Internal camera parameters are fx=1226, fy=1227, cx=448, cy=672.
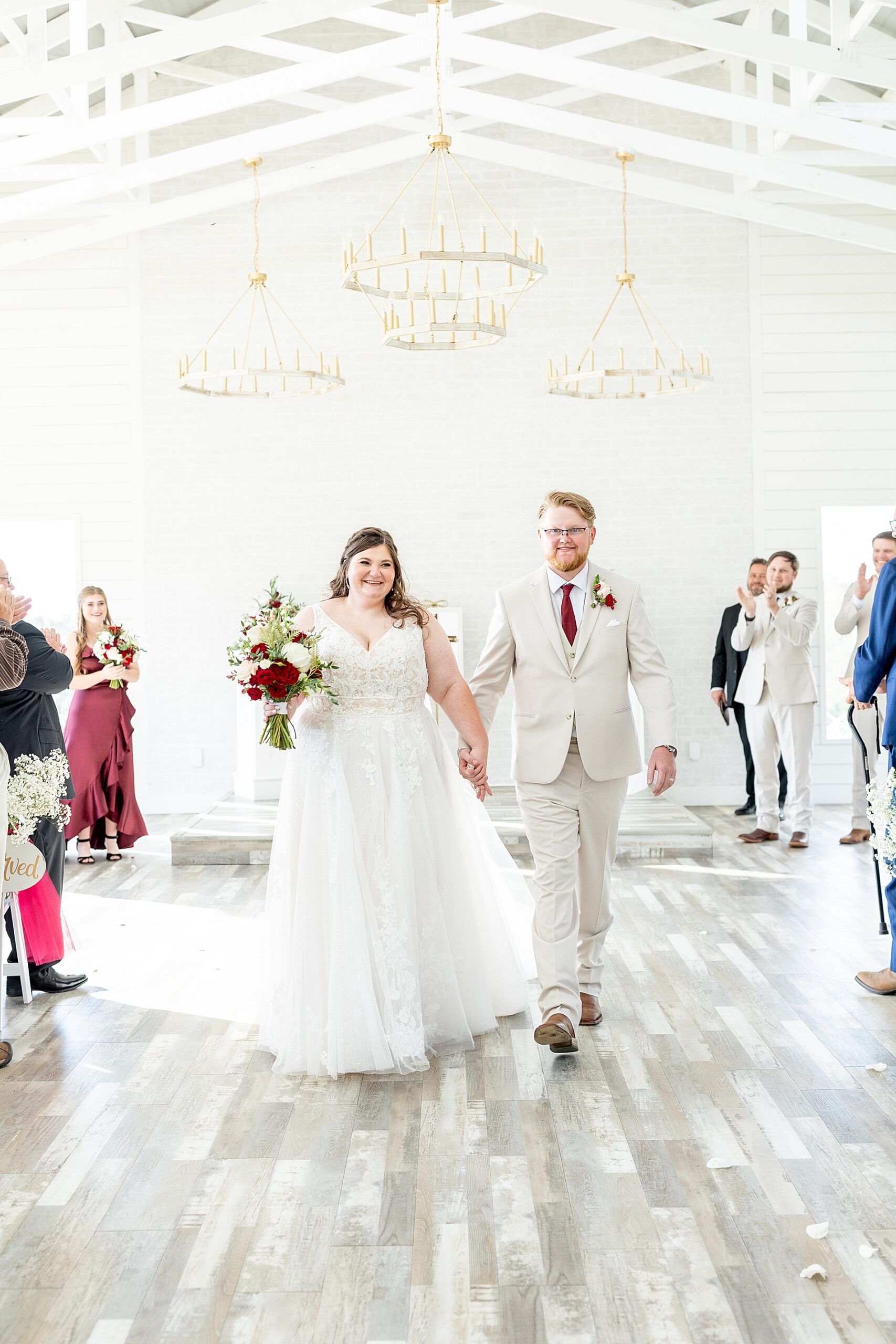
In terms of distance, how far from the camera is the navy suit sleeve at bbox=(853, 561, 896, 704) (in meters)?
4.49

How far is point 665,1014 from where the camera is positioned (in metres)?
4.45

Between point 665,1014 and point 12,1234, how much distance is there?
7.93 feet

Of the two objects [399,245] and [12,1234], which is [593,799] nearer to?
[12,1234]

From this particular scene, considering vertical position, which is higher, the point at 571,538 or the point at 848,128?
the point at 848,128

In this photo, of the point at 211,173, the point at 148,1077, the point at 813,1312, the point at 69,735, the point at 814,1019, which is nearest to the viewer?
the point at 813,1312

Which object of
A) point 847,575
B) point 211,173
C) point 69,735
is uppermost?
point 211,173

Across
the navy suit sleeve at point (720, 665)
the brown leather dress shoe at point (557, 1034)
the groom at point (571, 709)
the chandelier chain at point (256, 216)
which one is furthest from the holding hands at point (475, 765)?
the chandelier chain at point (256, 216)

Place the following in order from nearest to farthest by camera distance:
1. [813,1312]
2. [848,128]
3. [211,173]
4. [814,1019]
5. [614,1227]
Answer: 1. [813,1312]
2. [614,1227]
3. [814,1019]
4. [848,128]
5. [211,173]

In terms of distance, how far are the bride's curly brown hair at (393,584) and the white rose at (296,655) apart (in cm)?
47

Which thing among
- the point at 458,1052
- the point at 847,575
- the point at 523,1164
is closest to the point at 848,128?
the point at 847,575

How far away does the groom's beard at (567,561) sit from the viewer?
4.05 m

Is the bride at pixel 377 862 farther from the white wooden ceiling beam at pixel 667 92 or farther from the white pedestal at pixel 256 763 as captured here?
the white pedestal at pixel 256 763

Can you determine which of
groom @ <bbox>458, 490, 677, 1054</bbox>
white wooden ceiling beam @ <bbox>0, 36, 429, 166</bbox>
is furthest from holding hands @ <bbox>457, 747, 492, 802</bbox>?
white wooden ceiling beam @ <bbox>0, 36, 429, 166</bbox>

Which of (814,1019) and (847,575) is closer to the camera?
(814,1019)
